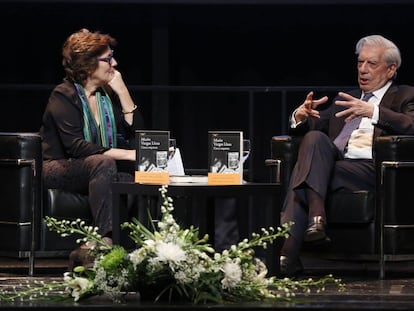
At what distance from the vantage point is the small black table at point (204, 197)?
13.9 ft

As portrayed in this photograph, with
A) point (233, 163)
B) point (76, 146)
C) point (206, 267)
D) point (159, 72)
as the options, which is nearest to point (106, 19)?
point (159, 72)

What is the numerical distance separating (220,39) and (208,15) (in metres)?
0.19

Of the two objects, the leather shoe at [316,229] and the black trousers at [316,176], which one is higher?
the black trousers at [316,176]

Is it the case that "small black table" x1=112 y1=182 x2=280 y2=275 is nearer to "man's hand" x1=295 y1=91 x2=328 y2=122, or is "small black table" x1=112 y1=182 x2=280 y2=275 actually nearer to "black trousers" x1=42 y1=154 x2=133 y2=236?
"black trousers" x1=42 y1=154 x2=133 y2=236

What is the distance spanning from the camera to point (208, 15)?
7.84 meters

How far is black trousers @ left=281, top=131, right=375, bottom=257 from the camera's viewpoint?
4.89 metres

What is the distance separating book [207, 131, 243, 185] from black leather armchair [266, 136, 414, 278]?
0.82 m

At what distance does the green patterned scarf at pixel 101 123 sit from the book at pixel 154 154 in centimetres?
95

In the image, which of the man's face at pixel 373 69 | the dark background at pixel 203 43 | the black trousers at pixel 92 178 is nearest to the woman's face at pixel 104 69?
the black trousers at pixel 92 178

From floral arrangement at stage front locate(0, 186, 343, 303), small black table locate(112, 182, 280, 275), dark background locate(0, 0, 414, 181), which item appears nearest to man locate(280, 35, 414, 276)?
small black table locate(112, 182, 280, 275)

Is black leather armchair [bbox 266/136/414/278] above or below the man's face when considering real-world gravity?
below

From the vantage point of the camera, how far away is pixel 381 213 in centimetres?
500

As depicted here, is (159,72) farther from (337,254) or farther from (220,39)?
(337,254)

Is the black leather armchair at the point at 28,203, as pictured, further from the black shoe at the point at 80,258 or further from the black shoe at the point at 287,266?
the black shoe at the point at 287,266
